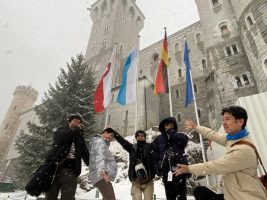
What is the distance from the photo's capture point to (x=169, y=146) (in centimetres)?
421

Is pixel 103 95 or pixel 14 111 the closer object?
pixel 103 95

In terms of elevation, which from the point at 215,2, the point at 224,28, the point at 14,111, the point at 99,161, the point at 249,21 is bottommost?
the point at 99,161

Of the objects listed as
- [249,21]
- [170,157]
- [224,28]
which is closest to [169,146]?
[170,157]

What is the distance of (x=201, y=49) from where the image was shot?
26297 millimetres

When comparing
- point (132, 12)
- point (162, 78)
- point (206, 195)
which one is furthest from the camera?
point (132, 12)

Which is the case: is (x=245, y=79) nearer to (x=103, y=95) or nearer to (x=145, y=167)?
(x=103, y=95)

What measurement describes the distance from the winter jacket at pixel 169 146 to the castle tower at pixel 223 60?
12.8m

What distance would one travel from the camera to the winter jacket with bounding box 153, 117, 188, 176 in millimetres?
4022

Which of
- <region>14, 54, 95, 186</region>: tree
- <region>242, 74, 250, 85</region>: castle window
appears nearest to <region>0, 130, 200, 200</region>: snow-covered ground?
<region>14, 54, 95, 186</region>: tree

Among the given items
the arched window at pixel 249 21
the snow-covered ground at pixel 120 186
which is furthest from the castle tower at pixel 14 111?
the arched window at pixel 249 21

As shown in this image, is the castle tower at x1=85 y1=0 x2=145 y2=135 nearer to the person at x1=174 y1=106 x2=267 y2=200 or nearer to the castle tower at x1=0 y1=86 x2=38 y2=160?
the castle tower at x1=0 y1=86 x2=38 y2=160

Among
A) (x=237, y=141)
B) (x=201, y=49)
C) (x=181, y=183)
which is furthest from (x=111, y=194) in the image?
(x=201, y=49)

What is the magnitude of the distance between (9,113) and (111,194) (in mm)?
45245

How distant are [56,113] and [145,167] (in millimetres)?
13566
